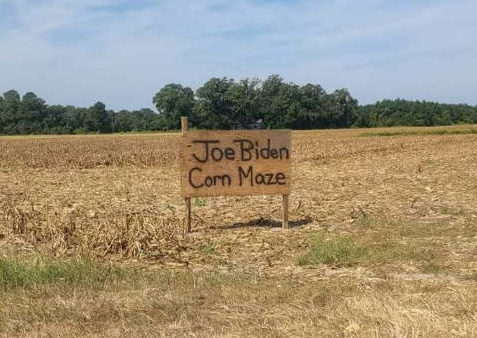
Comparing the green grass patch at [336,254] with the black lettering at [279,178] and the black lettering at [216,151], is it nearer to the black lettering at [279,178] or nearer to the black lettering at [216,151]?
the black lettering at [279,178]

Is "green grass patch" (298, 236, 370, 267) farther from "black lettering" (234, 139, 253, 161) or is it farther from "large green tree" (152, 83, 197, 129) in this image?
"large green tree" (152, 83, 197, 129)

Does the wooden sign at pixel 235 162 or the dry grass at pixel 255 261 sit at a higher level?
the wooden sign at pixel 235 162

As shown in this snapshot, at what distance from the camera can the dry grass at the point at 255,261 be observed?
4.47 metres

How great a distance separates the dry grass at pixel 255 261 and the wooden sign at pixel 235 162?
2.07ft

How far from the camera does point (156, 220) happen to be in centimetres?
912

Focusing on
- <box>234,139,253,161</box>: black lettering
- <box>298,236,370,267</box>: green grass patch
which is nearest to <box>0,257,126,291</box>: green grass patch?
<box>298,236,370,267</box>: green grass patch

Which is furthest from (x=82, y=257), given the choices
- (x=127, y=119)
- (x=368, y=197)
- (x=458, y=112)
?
(x=458, y=112)

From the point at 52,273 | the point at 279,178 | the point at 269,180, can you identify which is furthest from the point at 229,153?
the point at 52,273

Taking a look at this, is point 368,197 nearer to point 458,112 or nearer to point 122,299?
point 122,299

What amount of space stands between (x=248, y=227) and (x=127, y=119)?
103539 mm

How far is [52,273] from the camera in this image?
5.80 meters

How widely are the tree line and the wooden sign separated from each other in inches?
3214

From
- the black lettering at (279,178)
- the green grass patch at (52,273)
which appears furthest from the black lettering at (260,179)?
the green grass patch at (52,273)

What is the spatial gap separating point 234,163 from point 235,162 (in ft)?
0.07
